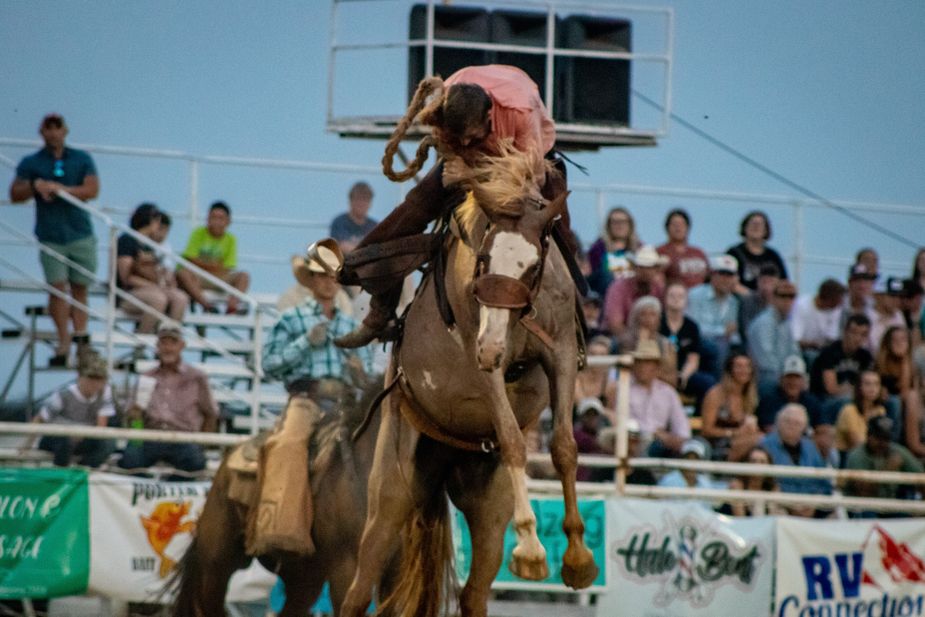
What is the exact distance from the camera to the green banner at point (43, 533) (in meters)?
11.3

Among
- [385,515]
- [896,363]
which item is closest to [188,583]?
[385,515]

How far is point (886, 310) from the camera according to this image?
1560cm

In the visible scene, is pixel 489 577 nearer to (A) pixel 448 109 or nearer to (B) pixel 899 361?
(A) pixel 448 109

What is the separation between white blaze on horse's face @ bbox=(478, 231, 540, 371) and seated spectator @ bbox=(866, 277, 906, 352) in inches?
329

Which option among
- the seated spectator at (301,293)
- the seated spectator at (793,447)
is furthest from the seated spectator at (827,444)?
the seated spectator at (301,293)

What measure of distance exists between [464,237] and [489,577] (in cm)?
159

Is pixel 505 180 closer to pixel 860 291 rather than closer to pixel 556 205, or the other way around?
pixel 556 205

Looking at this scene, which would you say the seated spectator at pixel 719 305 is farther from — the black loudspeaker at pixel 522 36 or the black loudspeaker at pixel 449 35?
the black loudspeaker at pixel 449 35

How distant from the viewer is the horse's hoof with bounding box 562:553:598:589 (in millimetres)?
7531

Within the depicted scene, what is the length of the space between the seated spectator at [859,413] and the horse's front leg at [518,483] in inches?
264

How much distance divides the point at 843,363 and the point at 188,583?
20.0 ft

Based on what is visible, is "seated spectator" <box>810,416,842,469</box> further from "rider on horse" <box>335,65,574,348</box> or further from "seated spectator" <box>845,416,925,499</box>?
"rider on horse" <box>335,65,574,348</box>

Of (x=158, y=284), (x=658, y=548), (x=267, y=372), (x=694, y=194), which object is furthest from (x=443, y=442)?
(x=694, y=194)

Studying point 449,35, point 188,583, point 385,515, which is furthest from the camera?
point 449,35
